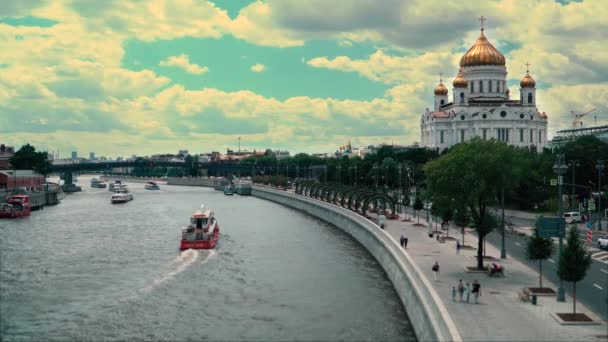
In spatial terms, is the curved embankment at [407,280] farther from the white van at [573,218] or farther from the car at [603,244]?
the white van at [573,218]

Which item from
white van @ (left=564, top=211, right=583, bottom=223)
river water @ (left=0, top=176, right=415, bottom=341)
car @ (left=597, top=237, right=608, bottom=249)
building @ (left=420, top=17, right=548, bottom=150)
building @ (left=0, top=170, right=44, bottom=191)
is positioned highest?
building @ (left=420, top=17, right=548, bottom=150)

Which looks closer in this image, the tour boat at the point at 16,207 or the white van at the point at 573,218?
the white van at the point at 573,218

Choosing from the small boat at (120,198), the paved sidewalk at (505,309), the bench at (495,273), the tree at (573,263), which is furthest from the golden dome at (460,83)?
the tree at (573,263)

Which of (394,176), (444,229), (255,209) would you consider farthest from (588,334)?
(394,176)

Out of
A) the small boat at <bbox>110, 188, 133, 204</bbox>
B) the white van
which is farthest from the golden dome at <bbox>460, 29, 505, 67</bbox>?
the white van

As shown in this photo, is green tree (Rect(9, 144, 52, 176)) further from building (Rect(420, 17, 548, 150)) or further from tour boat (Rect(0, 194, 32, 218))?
building (Rect(420, 17, 548, 150))

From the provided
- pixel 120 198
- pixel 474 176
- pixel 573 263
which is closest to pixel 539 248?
pixel 573 263

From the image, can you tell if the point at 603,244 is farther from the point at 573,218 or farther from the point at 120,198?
the point at 120,198

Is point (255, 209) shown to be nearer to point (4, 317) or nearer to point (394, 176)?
point (394, 176)
